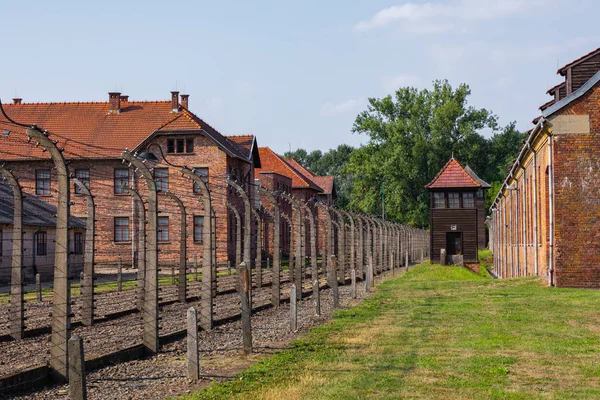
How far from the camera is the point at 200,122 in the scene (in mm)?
53844

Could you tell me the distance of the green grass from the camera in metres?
9.64

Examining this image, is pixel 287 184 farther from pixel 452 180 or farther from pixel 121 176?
pixel 121 176

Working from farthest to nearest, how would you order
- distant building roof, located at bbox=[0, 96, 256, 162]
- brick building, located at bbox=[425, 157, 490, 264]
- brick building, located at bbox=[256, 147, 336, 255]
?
brick building, located at bbox=[256, 147, 336, 255] < brick building, located at bbox=[425, 157, 490, 264] < distant building roof, located at bbox=[0, 96, 256, 162]

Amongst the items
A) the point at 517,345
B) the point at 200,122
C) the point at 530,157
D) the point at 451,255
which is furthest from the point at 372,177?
the point at 517,345

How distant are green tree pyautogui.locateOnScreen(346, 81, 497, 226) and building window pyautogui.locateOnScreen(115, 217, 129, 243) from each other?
126ft

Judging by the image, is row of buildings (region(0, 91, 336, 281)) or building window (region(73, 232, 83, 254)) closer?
building window (region(73, 232, 83, 254))

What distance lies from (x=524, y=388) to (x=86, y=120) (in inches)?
1893

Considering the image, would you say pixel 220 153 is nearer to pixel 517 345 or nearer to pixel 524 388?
pixel 517 345

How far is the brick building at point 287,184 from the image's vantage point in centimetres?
6431

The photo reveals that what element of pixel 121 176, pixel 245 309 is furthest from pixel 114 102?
pixel 245 309

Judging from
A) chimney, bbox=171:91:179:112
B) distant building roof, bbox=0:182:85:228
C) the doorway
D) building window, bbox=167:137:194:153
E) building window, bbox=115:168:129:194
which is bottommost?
the doorway

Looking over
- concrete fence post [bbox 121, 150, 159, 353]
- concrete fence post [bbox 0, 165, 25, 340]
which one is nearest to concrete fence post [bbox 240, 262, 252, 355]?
concrete fence post [bbox 121, 150, 159, 353]

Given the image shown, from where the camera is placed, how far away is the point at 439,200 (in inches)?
2352

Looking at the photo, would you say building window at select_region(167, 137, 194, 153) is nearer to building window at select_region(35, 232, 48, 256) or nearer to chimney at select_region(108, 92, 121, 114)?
chimney at select_region(108, 92, 121, 114)
